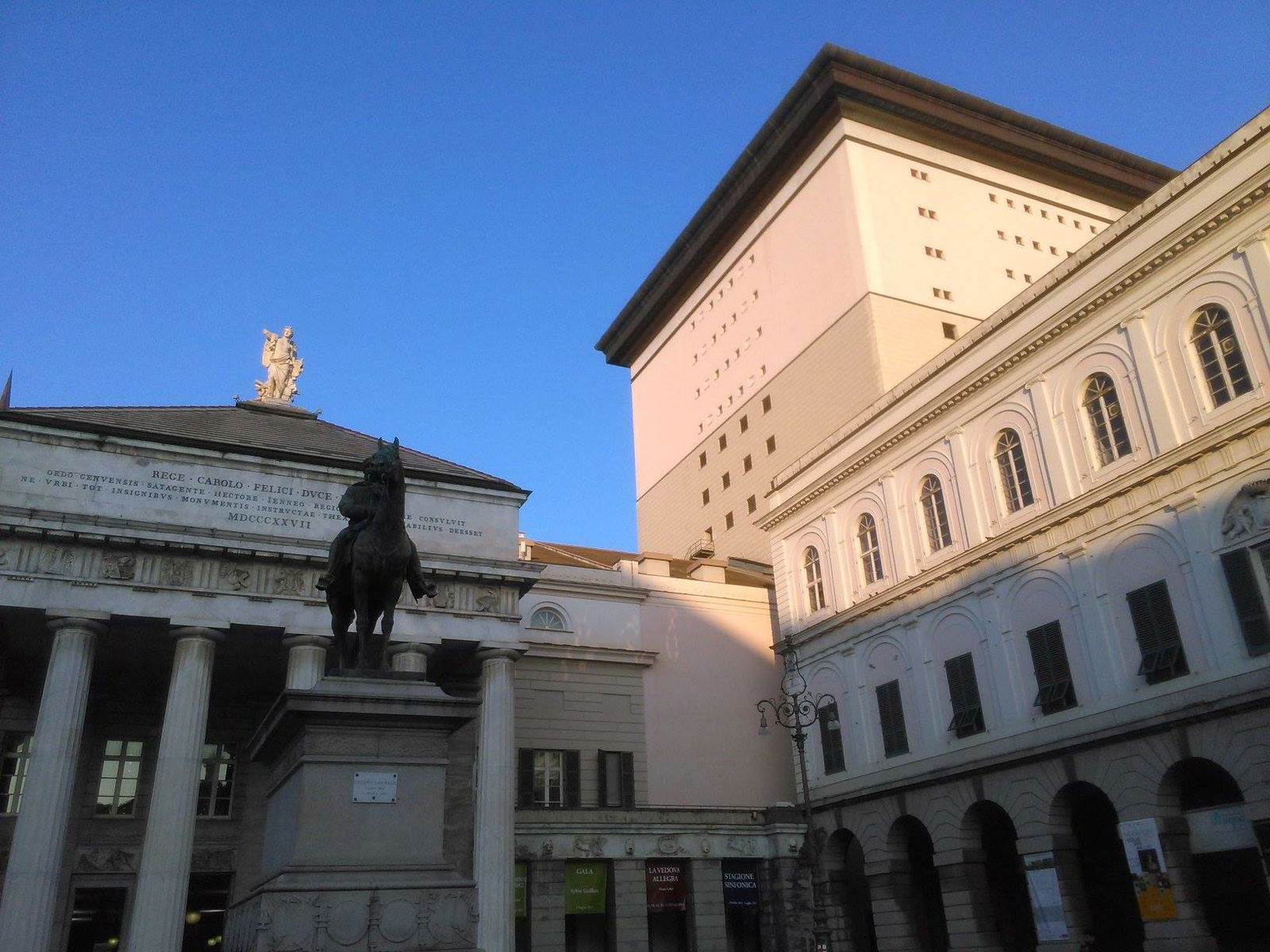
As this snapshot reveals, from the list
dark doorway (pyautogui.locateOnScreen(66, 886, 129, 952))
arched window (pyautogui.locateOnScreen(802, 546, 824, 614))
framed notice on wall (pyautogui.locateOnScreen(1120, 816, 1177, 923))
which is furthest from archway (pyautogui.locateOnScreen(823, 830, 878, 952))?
dark doorway (pyautogui.locateOnScreen(66, 886, 129, 952))

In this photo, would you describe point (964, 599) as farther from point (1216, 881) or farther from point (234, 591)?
point (234, 591)

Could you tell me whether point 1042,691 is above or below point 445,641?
below

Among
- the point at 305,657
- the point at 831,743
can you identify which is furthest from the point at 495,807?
the point at 831,743

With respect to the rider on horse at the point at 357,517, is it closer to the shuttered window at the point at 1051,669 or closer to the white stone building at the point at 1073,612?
the white stone building at the point at 1073,612

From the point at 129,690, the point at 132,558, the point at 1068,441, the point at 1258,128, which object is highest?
the point at 1258,128

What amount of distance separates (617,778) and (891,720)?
1043 cm

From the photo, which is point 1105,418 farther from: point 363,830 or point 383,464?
point 363,830

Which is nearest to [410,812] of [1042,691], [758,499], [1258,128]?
[1042,691]

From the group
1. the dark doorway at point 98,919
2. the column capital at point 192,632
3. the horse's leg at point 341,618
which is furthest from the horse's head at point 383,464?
the dark doorway at point 98,919

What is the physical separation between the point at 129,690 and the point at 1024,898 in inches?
Result: 1123

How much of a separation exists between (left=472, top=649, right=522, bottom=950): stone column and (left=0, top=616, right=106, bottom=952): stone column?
33.6 feet

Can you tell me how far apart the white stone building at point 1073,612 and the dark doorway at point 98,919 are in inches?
895

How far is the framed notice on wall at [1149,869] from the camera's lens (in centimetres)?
2495

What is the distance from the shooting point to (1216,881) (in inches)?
1015
